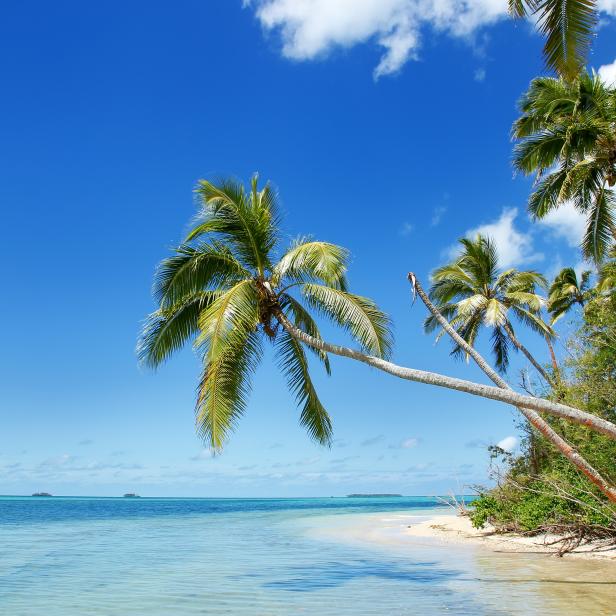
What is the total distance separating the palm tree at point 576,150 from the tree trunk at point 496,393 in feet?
19.7

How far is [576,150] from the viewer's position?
14.4 metres

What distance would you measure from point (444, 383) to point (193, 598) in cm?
Answer: 569

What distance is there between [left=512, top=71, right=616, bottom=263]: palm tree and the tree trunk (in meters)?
6.01

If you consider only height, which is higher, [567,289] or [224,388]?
[567,289]

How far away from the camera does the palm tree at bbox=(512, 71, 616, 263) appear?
553 inches

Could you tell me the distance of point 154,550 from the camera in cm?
Result: 1978

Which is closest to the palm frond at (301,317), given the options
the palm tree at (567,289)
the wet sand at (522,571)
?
the wet sand at (522,571)

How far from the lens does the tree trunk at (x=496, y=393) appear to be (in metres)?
8.62

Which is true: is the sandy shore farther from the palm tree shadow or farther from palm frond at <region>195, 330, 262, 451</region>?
palm frond at <region>195, 330, 262, 451</region>

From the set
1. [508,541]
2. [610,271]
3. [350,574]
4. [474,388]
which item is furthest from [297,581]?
[610,271]

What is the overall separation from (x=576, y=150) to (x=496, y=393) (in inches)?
312

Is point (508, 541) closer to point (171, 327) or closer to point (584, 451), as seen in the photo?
point (584, 451)

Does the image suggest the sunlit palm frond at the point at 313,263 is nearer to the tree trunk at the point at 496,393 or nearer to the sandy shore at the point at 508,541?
the tree trunk at the point at 496,393

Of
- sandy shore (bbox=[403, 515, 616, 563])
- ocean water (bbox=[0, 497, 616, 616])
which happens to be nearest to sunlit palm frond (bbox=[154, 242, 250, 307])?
ocean water (bbox=[0, 497, 616, 616])
